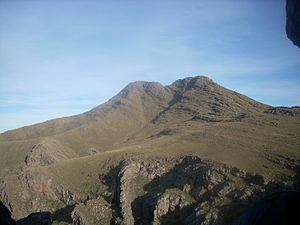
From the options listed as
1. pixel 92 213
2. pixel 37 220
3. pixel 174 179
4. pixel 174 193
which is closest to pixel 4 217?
pixel 37 220

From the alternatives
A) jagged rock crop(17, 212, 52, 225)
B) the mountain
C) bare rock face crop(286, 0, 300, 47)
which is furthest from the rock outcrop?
jagged rock crop(17, 212, 52, 225)

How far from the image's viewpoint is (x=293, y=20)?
41.2m

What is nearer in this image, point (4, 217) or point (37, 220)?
point (4, 217)

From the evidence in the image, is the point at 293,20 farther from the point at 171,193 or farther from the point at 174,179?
the point at 174,179

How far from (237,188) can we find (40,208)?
3840 inches

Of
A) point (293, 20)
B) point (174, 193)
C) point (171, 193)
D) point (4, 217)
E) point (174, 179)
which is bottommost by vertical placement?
point (174, 193)

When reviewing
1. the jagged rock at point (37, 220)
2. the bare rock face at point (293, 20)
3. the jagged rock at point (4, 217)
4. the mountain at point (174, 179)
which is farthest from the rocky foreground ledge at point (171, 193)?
the jagged rock at point (4, 217)

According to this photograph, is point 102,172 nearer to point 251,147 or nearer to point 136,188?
Result: point 136,188

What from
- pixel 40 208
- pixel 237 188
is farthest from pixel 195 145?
pixel 40 208

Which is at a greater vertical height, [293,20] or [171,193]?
[293,20]

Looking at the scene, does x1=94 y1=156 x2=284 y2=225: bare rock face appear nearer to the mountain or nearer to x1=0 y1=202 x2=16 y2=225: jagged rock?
the mountain

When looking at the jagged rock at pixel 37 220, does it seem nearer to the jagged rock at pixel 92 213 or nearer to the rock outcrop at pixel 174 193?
the rock outcrop at pixel 174 193

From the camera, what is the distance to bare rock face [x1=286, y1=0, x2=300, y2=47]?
39.2 meters

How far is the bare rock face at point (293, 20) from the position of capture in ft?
129
